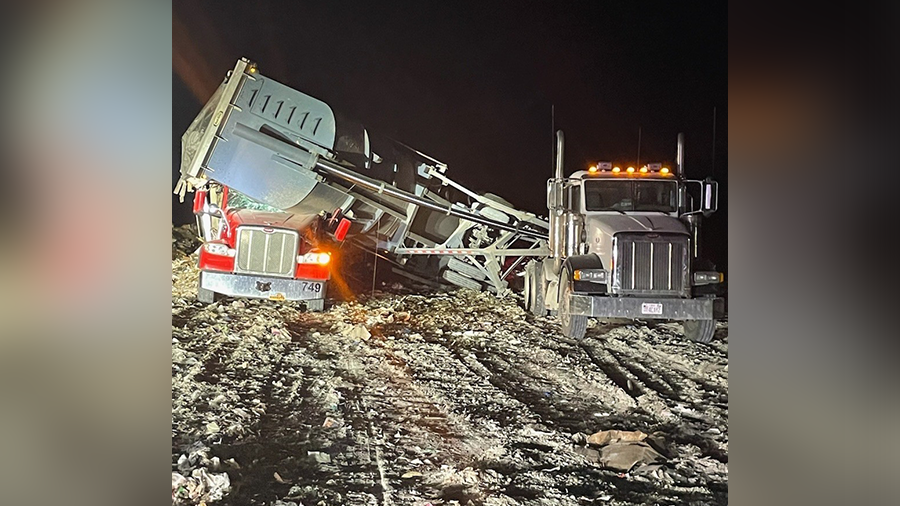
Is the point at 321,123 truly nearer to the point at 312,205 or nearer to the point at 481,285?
the point at 312,205

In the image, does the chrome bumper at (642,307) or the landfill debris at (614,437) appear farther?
the chrome bumper at (642,307)

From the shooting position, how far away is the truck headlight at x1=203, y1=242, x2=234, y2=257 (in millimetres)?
3877

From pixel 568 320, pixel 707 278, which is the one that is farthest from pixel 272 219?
pixel 707 278

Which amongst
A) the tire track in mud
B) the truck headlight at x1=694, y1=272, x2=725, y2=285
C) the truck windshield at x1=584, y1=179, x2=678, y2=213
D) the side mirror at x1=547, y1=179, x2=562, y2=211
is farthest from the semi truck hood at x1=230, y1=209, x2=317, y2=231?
the truck headlight at x1=694, y1=272, x2=725, y2=285

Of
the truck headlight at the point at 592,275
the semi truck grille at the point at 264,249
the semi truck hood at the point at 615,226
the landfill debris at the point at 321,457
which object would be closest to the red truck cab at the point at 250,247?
the semi truck grille at the point at 264,249

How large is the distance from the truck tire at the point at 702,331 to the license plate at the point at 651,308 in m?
0.16

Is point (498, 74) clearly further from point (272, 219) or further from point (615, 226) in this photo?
point (272, 219)

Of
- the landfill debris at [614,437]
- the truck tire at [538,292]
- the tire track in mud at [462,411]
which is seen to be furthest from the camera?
the truck tire at [538,292]

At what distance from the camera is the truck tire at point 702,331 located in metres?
4.08

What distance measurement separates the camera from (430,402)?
3906 millimetres

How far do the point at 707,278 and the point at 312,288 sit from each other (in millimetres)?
2035

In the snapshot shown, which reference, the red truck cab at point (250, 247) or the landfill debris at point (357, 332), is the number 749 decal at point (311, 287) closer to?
the red truck cab at point (250, 247)
